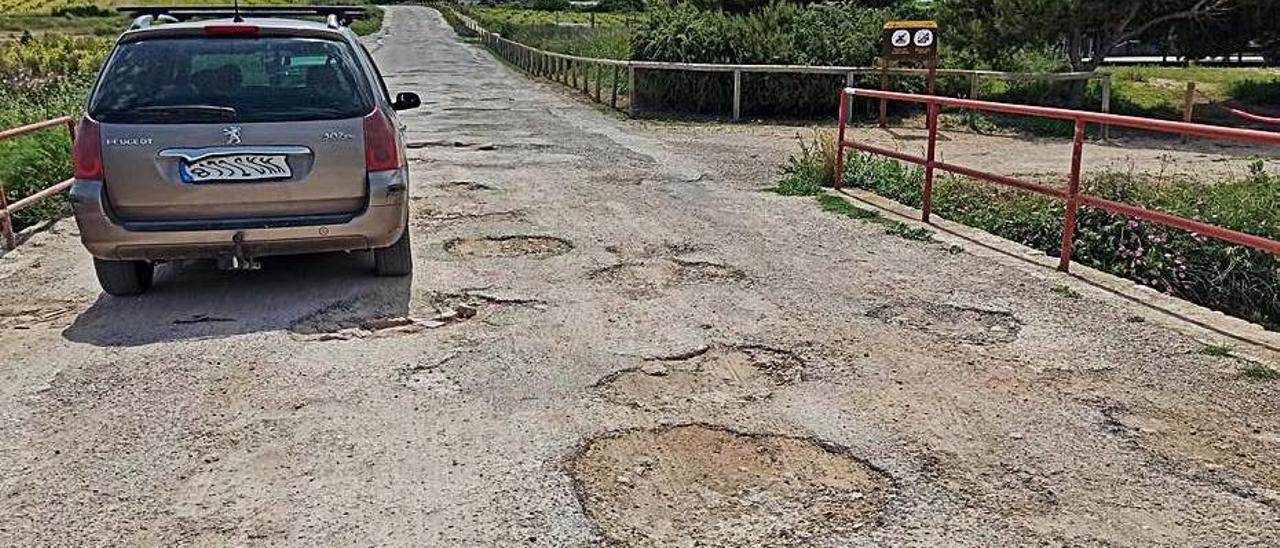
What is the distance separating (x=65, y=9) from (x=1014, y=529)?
8117 centimetres

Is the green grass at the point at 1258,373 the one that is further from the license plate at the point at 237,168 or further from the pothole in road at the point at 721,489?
the license plate at the point at 237,168

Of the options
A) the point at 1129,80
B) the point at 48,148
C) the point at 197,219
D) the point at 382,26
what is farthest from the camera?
the point at 382,26

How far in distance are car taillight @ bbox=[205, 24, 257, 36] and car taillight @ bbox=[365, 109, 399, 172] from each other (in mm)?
828

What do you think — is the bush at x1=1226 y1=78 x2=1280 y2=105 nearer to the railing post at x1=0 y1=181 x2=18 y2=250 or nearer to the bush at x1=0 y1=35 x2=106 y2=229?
the bush at x1=0 y1=35 x2=106 y2=229

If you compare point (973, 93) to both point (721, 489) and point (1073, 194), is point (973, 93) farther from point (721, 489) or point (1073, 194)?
point (721, 489)

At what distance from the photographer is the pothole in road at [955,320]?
513 centimetres

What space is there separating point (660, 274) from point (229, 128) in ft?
8.54

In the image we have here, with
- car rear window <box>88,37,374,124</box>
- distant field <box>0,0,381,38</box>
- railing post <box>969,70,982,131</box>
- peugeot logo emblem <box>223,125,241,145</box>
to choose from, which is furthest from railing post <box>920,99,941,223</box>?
distant field <box>0,0,381,38</box>

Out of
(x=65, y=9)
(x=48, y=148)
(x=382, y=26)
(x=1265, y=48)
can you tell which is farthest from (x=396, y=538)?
(x=65, y=9)

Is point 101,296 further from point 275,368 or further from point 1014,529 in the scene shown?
point 1014,529

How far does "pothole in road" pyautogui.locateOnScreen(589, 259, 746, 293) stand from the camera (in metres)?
6.07

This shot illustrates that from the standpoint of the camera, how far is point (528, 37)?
36.6m

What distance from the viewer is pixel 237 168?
524 cm

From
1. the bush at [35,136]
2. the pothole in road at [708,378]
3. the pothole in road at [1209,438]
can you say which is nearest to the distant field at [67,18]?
the bush at [35,136]
